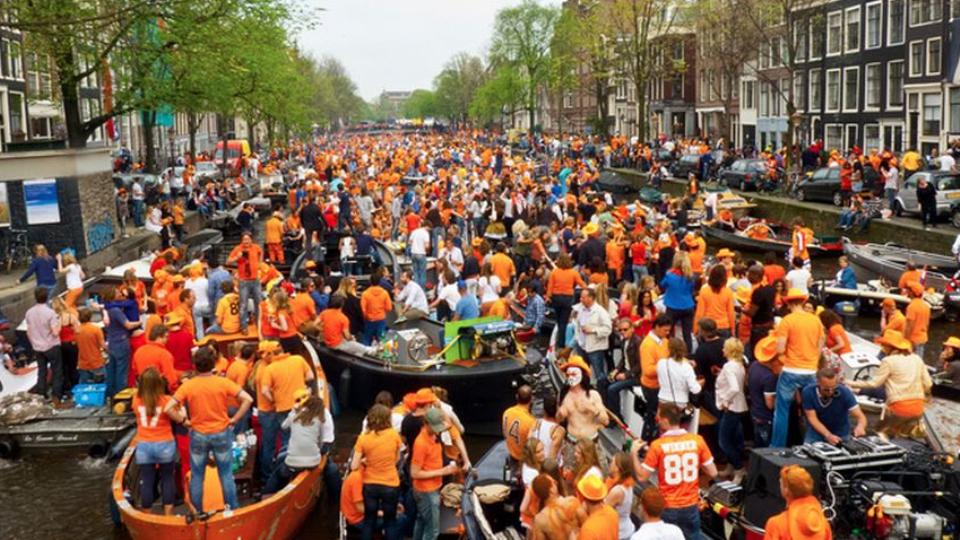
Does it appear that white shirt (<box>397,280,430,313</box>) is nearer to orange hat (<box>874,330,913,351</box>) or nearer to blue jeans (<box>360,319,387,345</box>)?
blue jeans (<box>360,319,387,345</box>)

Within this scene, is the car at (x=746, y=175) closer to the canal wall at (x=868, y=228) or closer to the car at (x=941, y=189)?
the canal wall at (x=868, y=228)

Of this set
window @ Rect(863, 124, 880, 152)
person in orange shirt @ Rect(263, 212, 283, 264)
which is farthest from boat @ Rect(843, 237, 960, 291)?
window @ Rect(863, 124, 880, 152)

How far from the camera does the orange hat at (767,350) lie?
33.0 ft

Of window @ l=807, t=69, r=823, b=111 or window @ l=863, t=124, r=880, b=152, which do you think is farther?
window @ l=807, t=69, r=823, b=111

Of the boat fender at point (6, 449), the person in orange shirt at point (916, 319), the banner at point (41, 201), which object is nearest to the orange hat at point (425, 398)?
the boat fender at point (6, 449)

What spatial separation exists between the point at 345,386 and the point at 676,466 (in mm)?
7479

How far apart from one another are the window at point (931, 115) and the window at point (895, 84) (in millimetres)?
2425

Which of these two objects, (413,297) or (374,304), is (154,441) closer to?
(374,304)

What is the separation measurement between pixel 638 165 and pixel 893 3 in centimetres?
1449

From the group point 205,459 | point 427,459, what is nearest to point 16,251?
point 205,459

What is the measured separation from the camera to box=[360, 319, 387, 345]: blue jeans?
606 inches

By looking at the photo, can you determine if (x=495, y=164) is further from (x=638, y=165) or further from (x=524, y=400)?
(x=524, y=400)

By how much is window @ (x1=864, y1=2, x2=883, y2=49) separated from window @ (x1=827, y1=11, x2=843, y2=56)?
7.78 ft

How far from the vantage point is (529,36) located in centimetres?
9388
